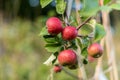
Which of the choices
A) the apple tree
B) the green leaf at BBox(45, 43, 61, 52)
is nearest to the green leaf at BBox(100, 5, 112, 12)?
the apple tree

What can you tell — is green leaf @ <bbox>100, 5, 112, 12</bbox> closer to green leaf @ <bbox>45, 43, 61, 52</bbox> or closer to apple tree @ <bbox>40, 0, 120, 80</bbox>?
apple tree @ <bbox>40, 0, 120, 80</bbox>

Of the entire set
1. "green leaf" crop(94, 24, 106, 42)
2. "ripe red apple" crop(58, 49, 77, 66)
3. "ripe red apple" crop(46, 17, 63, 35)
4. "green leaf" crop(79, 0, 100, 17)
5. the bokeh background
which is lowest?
the bokeh background

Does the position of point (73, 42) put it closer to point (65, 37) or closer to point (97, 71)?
point (65, 37)

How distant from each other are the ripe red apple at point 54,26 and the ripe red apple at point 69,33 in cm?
1

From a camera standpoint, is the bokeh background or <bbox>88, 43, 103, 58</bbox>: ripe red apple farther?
the bokeh background

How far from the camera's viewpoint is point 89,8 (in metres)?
0.75

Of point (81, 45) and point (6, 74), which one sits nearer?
point (81, 45)

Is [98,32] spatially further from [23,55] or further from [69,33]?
[23,55]

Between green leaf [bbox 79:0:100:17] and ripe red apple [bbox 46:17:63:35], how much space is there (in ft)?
0.20

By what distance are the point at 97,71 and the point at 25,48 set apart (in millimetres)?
2310

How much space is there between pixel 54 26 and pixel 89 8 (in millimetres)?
89

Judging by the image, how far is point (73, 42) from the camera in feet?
2.52

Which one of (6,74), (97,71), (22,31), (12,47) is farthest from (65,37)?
(22,31)

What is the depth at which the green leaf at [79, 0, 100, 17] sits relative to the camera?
2.42ft
